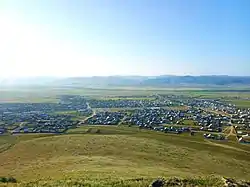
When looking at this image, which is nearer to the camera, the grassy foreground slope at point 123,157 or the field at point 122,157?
the field at point 122,157

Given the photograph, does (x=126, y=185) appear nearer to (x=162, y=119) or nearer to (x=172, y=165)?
(x=172, y=165)

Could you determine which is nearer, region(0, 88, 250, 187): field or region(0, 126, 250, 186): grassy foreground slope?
region(0, 88, 250, 187): field

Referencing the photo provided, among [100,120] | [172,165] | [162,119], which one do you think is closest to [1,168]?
[172,165]

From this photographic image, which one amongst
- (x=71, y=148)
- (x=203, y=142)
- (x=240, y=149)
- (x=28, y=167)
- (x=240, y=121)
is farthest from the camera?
(x=240, y=121)

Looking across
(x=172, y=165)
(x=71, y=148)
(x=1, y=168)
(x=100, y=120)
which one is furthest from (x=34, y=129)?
(x=172, y=165)

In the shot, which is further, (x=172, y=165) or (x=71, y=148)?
(x=71, y=148)

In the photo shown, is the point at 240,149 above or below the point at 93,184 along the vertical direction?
below

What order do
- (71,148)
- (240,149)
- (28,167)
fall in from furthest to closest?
(240,149) → (71,148) → (28,167)
